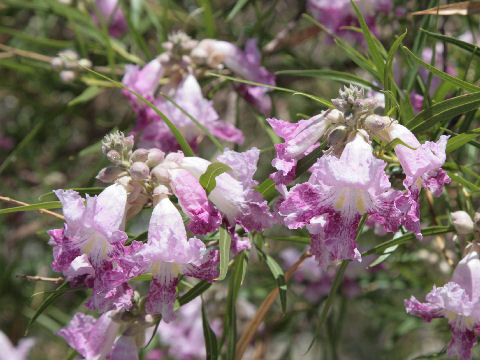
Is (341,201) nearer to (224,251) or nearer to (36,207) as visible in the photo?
(224,251)

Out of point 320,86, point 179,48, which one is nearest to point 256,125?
point 320,86

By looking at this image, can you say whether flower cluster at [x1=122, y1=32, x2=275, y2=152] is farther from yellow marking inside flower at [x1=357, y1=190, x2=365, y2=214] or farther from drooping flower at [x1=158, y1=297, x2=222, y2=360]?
drooping flower at [x1=158, y1=297, x2=222, y2=360]

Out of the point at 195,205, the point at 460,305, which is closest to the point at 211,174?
the point at 195,205

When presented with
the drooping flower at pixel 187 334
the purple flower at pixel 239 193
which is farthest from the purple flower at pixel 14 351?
the purple flower at pixel 239 193

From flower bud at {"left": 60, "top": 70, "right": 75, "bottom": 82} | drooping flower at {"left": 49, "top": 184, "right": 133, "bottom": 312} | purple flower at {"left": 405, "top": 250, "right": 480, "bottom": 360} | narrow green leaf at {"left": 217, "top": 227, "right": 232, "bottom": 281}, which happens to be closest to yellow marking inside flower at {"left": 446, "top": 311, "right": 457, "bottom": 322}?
purple flower at {"left": 405, "top": 250, "right": 480, "bottom": 360}

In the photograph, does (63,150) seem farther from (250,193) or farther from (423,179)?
(423,179)

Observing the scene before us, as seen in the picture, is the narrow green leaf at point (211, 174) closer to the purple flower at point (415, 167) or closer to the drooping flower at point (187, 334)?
the purple flower at point (415, 167)
